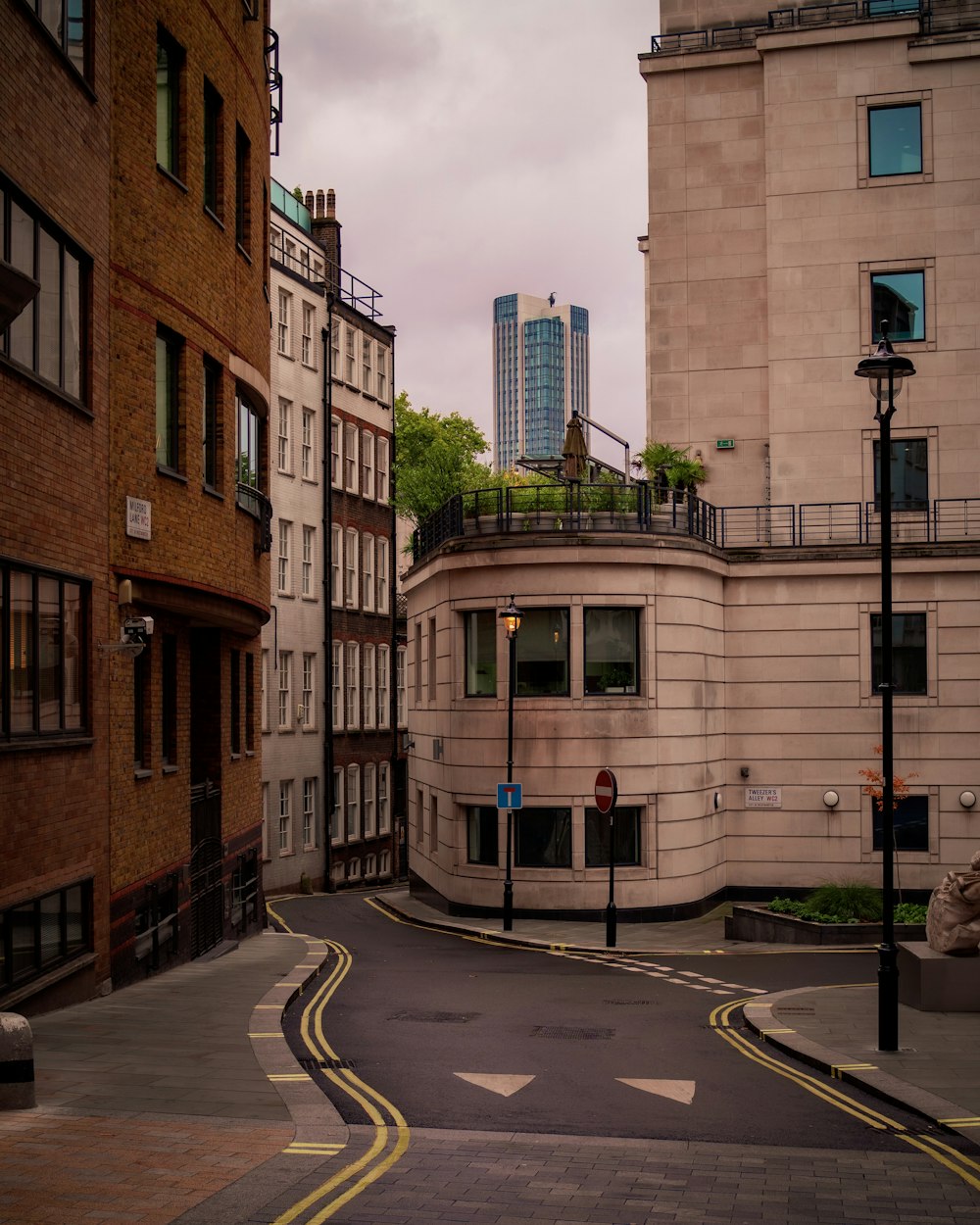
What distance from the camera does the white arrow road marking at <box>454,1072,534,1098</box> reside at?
1345 centimetres

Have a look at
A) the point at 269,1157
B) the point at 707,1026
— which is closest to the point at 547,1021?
the point at 707,1026

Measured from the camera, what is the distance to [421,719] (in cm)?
3803

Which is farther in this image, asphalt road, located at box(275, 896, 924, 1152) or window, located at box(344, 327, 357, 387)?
window, located at box(344, 327, 357, 387)

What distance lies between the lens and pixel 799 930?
2762 cm

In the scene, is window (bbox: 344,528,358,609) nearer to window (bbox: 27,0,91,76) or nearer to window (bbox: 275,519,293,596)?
window (bbox: 275,519,293,596)

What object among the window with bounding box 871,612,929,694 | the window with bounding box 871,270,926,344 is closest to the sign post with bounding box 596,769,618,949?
the window with bounding box 871,612,929,694

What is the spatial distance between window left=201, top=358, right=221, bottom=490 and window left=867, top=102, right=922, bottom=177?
2174 cm

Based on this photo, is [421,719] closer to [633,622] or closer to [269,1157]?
[633,622]

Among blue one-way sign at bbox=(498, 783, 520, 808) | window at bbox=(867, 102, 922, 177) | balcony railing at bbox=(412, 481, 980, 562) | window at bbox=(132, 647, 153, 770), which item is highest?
window at bbox=(867, 102, 922, 177)

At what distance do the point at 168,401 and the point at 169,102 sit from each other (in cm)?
437

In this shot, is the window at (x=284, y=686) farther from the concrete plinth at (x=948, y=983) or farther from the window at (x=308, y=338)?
the concrete plinth at (x=948, y=983)

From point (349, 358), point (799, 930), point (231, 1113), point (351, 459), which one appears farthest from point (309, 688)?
point (231, 1113)

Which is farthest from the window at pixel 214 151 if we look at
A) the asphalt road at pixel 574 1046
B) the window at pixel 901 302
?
the window at pixel 901 302

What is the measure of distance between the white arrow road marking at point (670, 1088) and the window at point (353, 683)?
40484mm
